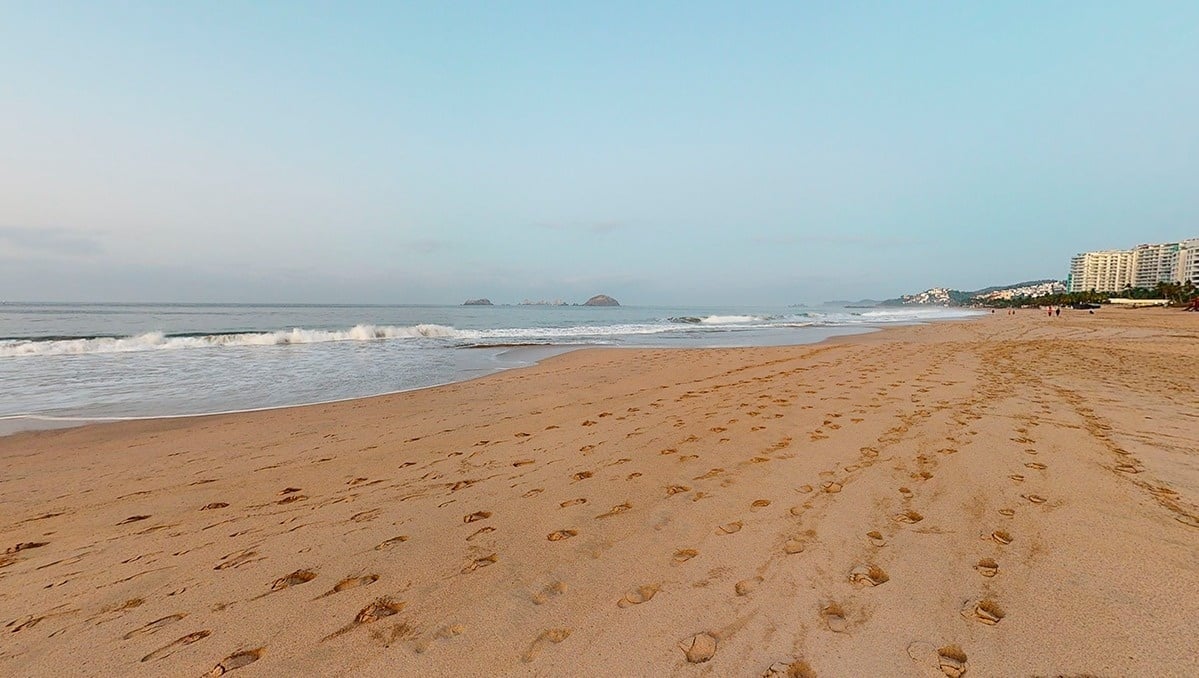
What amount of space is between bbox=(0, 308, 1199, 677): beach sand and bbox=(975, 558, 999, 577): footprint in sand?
0.04 ft

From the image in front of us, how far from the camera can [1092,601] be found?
2.37 meters

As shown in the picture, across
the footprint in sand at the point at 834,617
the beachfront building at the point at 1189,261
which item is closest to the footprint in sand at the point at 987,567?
the footprint in sand at the point at 834,617

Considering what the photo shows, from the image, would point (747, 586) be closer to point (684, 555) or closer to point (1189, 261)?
point (684, 555)

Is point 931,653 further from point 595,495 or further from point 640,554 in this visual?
point 595,495

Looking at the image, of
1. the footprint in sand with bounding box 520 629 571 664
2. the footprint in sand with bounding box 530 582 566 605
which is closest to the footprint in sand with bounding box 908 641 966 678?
the footprint in sand with bounding box 520 629 571 664

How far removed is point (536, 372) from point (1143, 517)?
1092cm

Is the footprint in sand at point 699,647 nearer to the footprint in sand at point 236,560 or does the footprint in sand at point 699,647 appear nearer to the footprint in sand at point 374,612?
the footprint in sand at point 374,612

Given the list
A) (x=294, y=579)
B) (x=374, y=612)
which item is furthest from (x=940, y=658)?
(x=294, y=579)

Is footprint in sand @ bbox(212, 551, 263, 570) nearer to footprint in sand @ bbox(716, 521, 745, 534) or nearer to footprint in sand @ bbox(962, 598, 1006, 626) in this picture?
footprint in sand @ bbox(716, 521, 745, 534)

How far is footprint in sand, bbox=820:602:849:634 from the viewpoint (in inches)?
88.9

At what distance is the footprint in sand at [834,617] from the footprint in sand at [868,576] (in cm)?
29

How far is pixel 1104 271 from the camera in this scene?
144 metres

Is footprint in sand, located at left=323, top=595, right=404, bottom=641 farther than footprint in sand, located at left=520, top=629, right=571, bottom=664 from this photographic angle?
Yes

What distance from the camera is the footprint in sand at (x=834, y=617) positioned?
226 centimetres
